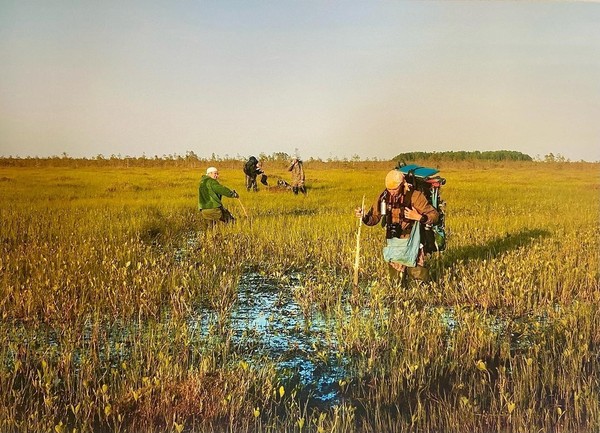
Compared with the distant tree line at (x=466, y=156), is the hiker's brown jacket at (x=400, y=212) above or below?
below

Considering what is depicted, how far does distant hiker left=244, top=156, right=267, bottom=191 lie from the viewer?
198 inches

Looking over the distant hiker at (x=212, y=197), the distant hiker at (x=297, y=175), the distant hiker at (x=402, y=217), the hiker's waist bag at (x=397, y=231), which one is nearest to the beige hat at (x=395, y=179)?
the distant hiker at (x=402, y=217)

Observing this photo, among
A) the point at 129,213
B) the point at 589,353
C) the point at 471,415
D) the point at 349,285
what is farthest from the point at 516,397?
the point at 129,213

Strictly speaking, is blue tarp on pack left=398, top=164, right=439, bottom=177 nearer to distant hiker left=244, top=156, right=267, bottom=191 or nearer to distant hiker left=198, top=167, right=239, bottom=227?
distant hiker left=244, top=156, right=267, bottom=191

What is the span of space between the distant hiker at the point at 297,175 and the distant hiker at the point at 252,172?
330mm

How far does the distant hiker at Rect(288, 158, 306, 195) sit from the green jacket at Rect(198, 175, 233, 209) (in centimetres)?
72

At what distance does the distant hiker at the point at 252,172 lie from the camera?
16.5 ft

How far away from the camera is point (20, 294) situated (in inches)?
132

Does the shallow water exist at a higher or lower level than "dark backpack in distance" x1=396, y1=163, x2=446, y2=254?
lower

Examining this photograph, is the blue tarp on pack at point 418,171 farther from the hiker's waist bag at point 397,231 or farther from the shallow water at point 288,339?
the shallow water at point 288,339

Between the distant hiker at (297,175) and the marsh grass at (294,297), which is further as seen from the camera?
the distant hiker at (297,175)

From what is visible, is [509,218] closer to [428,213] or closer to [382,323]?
[428,213]

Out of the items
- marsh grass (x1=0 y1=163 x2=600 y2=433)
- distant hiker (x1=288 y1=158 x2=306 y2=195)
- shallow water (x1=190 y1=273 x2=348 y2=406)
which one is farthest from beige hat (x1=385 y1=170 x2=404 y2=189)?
distant hiker (x1=288 y1=158 x2=306 y2=195)

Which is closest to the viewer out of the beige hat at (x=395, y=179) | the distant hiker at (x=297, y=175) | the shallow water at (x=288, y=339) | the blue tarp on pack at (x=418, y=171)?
the shallow water at (x=288, y=339)
